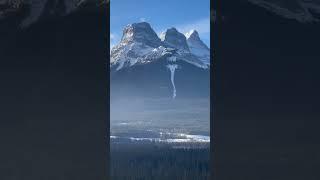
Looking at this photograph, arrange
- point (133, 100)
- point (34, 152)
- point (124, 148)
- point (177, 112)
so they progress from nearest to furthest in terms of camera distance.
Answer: point (34, 152) → point (124, 148) → point (133, 100) → point (177, 112)

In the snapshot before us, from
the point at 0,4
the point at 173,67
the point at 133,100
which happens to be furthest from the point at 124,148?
the point at 0,4

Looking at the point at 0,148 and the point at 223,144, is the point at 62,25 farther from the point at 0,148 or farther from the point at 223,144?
the point at 223,144

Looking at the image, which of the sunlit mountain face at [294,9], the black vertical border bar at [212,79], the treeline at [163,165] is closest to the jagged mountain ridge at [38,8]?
the black vertical border bar at [212,79]

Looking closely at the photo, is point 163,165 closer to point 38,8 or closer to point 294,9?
point 294,9

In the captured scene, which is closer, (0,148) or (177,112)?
(0,148)

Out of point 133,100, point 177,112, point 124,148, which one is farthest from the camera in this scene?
point 177,112

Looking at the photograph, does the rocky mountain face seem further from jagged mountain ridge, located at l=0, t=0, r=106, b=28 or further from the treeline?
jagged mountain ridge, located at l=0, t=0, r=106, b=28

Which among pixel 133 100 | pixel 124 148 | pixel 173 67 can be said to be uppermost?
pixel 173 67

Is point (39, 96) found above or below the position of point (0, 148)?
above

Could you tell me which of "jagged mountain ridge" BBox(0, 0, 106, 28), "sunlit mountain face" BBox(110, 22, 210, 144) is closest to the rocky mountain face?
"sunlit mountain face" BBox(110, 22, 210, 144)

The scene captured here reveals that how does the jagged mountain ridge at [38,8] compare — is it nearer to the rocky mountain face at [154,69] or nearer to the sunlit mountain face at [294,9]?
the sunlit mountain face at [294,9]
